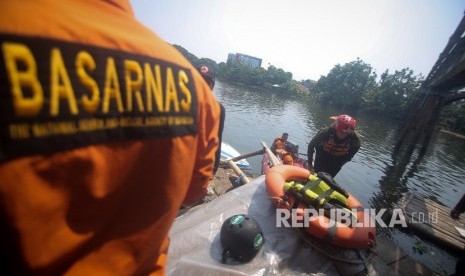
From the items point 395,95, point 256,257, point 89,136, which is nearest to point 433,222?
point 256,257

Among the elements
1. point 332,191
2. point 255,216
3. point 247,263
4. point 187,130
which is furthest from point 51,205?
point 332,191

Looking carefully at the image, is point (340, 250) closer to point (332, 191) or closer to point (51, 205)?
point (332, 191)

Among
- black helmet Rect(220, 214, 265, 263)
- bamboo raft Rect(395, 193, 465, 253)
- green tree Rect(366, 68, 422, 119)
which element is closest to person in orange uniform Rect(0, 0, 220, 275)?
black helmet Rect(220, 214, 265, 263)

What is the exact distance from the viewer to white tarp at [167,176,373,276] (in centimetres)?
→ 280

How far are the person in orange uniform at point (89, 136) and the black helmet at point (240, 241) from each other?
6.09 ft

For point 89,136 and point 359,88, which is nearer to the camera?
point 89,136

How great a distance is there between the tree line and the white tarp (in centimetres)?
4018

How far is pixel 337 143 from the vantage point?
19.4 ft

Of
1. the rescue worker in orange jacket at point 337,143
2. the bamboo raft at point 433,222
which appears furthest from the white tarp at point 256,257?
the bamboo raft at point 433,222

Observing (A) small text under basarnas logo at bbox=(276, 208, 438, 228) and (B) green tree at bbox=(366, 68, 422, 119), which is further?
(B) green tree at bbox=(366, 68, 422, 119)

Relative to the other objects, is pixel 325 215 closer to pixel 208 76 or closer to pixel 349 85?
pixel 208 76

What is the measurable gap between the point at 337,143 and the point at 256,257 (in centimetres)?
389

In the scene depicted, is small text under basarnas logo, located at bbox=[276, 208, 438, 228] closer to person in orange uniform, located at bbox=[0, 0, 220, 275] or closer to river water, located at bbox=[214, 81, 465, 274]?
person in orange uniform, located at bbox=[0, 0, 220, 275]

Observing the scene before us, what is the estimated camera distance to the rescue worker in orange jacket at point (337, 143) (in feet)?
19.0
